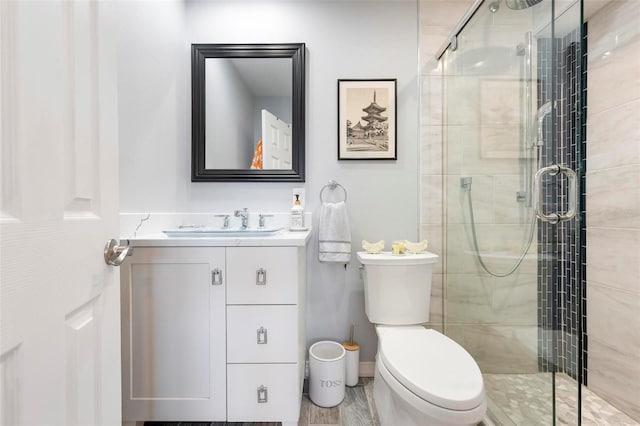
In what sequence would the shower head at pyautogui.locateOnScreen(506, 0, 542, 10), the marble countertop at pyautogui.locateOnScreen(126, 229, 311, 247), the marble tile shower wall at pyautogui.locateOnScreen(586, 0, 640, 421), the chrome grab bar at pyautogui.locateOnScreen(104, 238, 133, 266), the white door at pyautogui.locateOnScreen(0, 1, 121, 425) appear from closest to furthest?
the white door at pyautogui.locateOnScreen(0, 1, 121, 425)
the chrome grab bar at pyautogui.locateOnScreen(104, 238, 133, 266)
the shower head at pyautogui.locateOnScreen(506, 0, 542, 10)
the marble countertop at pyautogui.locateOnScreen(126, 229, 311, 247)
the marble tile shower wall at pyautogui.locateOnScreen(586, 0, 640, 421)

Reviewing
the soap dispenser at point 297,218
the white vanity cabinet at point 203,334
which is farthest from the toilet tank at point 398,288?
the white vanity cabinet at point 203,334

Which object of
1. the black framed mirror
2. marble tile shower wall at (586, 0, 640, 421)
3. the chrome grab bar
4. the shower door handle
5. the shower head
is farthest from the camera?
the black framed mirror

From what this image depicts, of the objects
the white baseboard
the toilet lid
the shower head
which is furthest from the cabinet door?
the shower head

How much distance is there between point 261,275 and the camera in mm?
1225

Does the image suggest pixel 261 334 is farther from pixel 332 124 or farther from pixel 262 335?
pixel 332 124

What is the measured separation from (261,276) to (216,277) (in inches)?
7.4

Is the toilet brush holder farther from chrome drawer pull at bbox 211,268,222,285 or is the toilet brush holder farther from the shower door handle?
the shower door handle

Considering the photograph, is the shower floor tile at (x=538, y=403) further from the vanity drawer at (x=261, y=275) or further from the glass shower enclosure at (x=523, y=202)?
the vanity drawer at (x=261, y=275)

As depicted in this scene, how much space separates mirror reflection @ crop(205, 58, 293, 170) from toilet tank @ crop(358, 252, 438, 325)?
2.61 ft

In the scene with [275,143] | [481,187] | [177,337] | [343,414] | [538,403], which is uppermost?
[275,143]

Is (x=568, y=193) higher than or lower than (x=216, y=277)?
higher

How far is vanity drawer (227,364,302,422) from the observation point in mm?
1228

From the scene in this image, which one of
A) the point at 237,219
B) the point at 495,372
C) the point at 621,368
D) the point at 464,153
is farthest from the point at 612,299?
the point at 237,219

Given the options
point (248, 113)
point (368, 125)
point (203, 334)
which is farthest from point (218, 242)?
point (368, 125)
